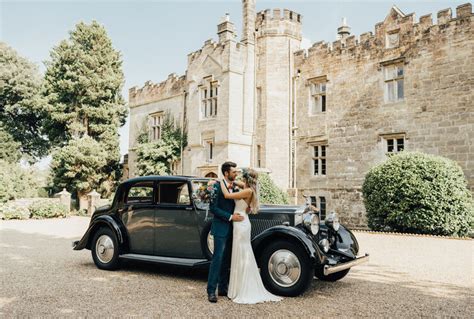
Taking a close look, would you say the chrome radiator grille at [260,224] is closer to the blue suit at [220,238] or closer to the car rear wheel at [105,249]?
the blue suit at [220,238]

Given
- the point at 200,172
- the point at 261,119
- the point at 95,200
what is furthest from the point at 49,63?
the point at 261,119

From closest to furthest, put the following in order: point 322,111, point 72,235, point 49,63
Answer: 1. point 72,235
2. point 322,111
3. point 49,63

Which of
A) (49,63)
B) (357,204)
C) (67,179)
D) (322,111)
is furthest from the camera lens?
(49,63)

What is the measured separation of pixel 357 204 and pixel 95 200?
47.8 feet

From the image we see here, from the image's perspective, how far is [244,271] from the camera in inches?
209

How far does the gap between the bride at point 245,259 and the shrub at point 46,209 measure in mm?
18025

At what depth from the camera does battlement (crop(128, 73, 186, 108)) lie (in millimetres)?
25219

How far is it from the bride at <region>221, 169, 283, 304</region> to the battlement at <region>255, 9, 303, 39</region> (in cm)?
1669

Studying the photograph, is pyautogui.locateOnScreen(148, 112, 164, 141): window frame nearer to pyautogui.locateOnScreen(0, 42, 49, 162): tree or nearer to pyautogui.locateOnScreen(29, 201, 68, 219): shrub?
pyautogui.locateOnScreen(29, 201, 68, 219): shrub

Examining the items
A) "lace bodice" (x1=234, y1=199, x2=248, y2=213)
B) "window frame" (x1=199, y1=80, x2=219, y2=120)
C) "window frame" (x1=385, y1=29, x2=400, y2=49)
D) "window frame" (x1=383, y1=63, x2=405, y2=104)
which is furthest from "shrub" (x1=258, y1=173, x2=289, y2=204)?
"lace bodice" (x1=234, y1=199, x2=248, y2=213)

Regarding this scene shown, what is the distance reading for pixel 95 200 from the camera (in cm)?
2441

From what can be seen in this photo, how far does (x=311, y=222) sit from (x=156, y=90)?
73.8 feet

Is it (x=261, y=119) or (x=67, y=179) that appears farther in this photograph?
(x=67, y=179)

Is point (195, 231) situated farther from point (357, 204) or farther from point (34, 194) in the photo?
point (34, 194)
